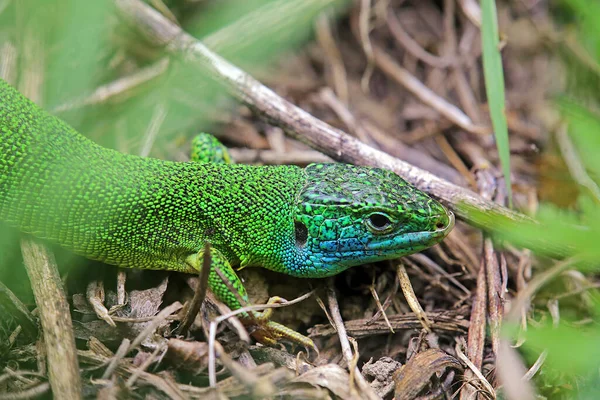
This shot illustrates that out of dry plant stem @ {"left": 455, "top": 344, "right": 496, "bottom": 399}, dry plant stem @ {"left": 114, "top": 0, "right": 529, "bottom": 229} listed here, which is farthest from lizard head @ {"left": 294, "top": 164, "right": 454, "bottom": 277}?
→ dry plant stem @ {"left": 455, "top": 344, "right": 496, "bottom": 399}

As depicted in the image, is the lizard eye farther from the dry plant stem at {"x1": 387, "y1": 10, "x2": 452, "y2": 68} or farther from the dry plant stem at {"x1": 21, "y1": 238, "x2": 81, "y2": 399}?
the dry plant stem at {"x1": 387, "y1": 10, "x2": 452, "y2": 68}

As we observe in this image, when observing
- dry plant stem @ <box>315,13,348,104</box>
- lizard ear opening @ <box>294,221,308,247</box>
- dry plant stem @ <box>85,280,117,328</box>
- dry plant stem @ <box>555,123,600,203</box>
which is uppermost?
dry plant stem @ <box>315,13,348,104</box>

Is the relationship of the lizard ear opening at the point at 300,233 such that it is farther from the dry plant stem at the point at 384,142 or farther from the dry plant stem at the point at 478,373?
the dry plant stem at the point at 384,142

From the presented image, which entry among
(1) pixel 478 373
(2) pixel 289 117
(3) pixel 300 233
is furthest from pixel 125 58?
(1) pixel 478 373

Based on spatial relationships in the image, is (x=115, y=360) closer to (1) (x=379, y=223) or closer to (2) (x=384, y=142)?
(1) (x=379, y=223)

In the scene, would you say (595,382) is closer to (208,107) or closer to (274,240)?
(274,240)

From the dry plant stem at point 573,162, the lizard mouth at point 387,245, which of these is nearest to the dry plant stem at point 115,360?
the lizard mouth at point 387,245
